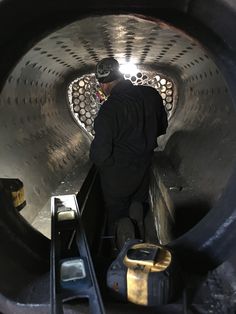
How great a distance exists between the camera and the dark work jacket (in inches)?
105

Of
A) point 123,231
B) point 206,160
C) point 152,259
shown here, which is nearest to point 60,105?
point 123,231

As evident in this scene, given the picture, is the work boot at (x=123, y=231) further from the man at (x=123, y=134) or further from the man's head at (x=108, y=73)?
the man's head at (x=108, y=73)

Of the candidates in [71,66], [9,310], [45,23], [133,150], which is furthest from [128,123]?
[9,310]

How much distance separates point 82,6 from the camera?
37.3 inches

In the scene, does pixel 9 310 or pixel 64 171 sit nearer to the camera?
pixel 9 310

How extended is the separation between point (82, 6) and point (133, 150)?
6.42 feet

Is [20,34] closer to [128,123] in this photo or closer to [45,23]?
[45,23]

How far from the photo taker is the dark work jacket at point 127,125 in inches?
105

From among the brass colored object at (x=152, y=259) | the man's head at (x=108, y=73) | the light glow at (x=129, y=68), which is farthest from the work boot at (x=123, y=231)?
the light glow at (x=129, y=68)

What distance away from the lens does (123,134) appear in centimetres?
279

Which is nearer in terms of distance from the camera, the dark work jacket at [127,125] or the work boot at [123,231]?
the dark work jacket at [127,125]

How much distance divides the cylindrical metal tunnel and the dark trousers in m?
0.24

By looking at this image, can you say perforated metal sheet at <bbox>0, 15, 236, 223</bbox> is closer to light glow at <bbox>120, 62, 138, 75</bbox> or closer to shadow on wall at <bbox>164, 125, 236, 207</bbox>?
shadow on wall at <bbox>164, 125, 236, 207</bbox>

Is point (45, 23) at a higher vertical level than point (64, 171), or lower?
higher
